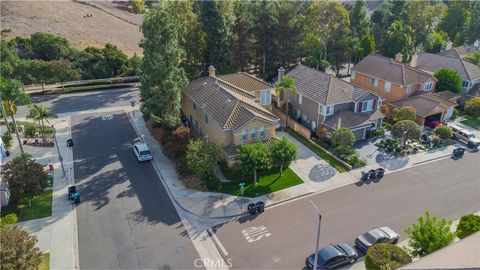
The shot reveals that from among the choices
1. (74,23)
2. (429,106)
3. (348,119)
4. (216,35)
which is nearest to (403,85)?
(429,106)

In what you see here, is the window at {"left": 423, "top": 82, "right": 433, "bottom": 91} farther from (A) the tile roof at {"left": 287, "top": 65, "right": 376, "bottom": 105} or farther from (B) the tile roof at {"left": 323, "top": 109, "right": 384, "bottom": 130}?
(A) the tile roof at {"left": 287, "top": 65, "right": 376, "bottom": 105}

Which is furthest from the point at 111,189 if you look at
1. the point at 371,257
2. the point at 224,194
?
the point at 371,257

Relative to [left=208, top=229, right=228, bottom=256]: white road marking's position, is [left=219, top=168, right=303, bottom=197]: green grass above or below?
above

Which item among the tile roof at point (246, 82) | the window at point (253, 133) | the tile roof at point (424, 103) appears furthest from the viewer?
the tile roof at point (424, 103)

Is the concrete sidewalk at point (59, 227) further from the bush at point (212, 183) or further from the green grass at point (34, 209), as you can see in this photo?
the bush at point (212, 183)

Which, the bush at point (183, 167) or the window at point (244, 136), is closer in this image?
the bush at point (183, 167)

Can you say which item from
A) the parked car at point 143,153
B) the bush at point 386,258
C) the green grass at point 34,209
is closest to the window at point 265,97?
the parked car at point 143,153

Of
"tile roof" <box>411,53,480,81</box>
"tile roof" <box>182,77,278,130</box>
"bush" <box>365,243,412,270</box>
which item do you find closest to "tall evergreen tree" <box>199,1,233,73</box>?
"tile roof" <box>182,77,278,130</box>
